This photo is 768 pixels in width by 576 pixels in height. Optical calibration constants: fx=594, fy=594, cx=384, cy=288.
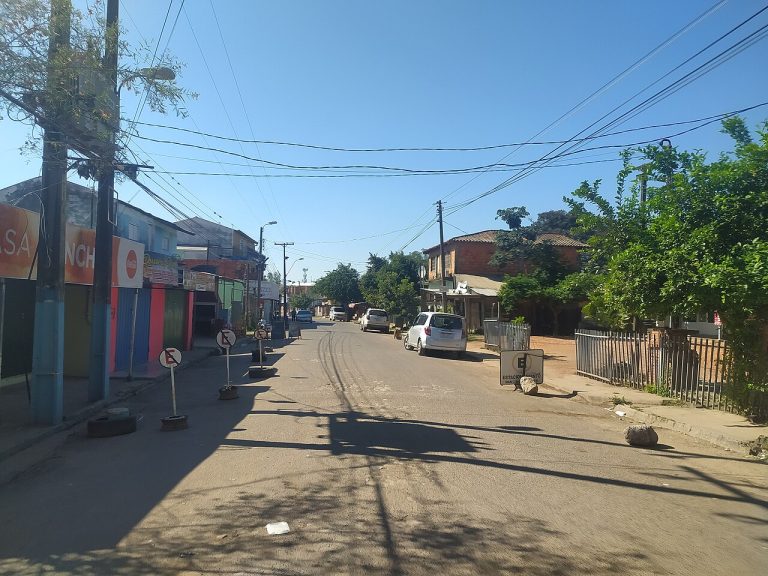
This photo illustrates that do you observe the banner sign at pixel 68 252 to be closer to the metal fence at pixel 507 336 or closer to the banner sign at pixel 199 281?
the banner sign at pixel 199 281

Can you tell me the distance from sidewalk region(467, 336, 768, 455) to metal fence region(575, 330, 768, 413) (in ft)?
0.89

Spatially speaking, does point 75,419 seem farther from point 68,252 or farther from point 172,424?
point 68,252

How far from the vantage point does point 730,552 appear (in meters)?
4.66

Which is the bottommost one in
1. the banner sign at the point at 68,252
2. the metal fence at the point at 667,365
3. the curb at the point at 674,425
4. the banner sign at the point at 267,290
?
the curb at the point at 674,425

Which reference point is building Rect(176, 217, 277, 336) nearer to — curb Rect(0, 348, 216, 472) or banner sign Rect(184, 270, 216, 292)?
banner sign Rect(184, 270, 216, 292)

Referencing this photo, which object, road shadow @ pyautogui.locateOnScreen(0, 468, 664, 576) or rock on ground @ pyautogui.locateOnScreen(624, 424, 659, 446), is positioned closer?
road shadow @ pyautogui.locateOnScreen(0, 468, 664, 576)

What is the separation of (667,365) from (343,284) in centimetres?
7480

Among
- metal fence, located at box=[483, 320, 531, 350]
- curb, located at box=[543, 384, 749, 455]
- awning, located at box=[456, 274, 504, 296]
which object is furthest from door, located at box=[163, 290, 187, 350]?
awning, located at box=[456, 274, 504, 296]

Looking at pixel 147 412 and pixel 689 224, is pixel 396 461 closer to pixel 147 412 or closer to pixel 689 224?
pixel 147 412

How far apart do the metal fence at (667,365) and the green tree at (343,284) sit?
70783mm

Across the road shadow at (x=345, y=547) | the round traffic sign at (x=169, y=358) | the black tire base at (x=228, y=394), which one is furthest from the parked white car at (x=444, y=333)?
the road shadow at (x=345, y=547)

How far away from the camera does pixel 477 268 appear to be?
142 feet

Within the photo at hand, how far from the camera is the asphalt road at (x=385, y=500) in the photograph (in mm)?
4414

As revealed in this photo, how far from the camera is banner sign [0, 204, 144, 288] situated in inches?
405
